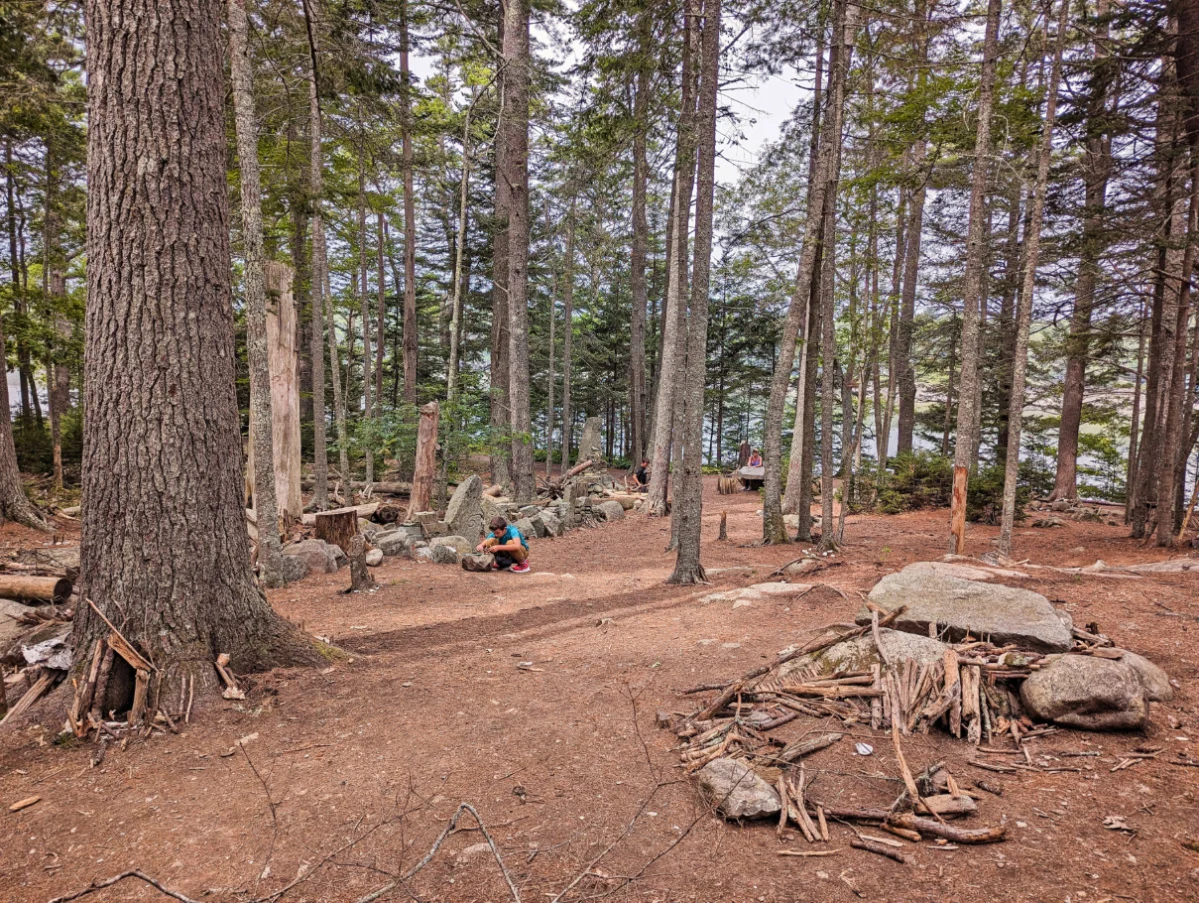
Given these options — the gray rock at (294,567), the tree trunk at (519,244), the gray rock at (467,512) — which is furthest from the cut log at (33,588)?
the tree trunk at (519,244)

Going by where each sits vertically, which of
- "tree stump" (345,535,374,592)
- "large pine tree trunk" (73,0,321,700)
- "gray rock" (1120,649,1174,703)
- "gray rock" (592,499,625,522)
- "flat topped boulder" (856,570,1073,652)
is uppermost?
"large pine tree trunk" (73,0,321,700)

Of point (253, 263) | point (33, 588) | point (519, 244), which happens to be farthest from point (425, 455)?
point (33, 588)

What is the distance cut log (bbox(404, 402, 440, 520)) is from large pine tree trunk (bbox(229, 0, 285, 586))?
4320 millimetres

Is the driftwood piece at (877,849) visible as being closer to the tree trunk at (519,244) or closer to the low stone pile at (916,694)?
the low stone pile at (916,694)

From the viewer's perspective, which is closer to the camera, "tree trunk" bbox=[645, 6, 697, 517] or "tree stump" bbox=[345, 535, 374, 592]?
"tree stump" bbox=[345, 535, 374, 592]

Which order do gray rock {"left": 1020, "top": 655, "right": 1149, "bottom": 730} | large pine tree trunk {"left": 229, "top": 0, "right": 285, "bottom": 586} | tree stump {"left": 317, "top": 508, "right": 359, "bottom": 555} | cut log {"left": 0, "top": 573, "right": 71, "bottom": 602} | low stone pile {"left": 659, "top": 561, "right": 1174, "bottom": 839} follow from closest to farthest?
low stone pile {"left": 659, "top": 561, "right": 1174, "bottom": 839}
gray rock {"left": 1020, "top": 655, "right": 1149, "bottom": 730}
cut log {"left": 0, "top": 573, "right": 71, "bottom": 602}
large pine tree trunk {"left": 229, "top": 0, "right": 285, "bottom": 586}
tree stump {"left": 317, "top": 508, "right": 359, "bottom": 555}

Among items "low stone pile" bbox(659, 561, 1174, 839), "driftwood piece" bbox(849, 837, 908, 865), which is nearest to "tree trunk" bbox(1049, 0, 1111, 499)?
"low stone pile" bbox(659, 561, 1174, 839)

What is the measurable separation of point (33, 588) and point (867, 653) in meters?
7.15

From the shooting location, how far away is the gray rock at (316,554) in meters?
7.99

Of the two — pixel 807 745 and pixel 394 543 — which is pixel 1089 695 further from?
pixel 394 543

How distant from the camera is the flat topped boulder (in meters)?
3.91

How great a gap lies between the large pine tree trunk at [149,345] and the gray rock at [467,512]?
6.47 m

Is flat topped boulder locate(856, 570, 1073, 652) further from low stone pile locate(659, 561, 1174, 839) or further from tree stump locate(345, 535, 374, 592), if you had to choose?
tree stump locate(345, 535, 374, 592)

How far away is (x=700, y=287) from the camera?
7.01m
